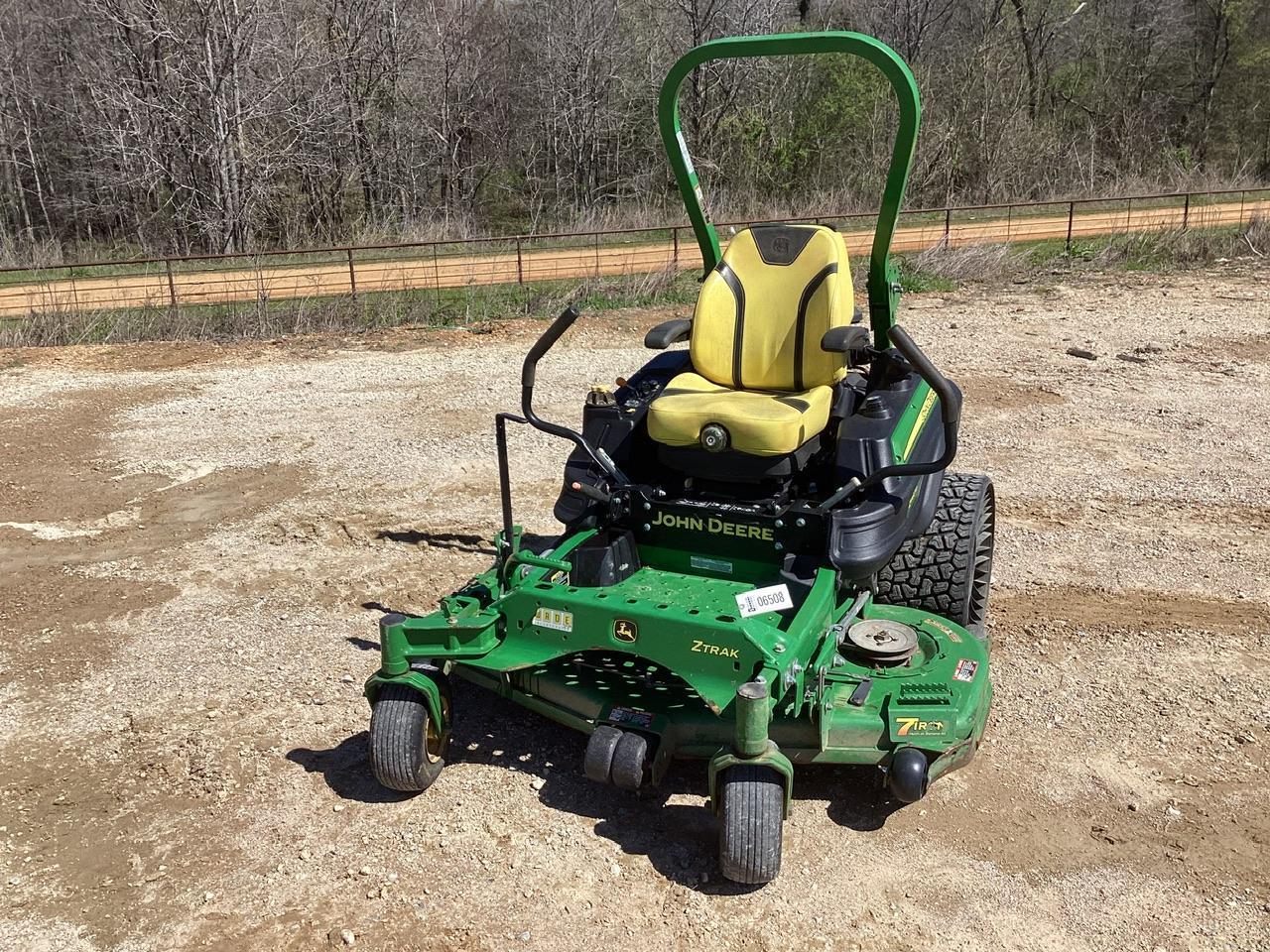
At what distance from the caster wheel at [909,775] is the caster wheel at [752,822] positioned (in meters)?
0.38

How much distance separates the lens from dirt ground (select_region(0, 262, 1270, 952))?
310 centimetres

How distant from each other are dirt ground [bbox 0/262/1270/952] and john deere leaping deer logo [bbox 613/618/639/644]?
0.62 metres

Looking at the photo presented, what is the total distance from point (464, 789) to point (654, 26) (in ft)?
69.6

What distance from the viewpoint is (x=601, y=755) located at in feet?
10.7

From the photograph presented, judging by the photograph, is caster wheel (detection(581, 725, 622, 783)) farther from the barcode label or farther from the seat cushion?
the seat cushion

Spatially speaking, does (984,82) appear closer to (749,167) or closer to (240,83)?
(749,167)

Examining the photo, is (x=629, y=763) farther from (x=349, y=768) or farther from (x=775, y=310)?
(x=775, y=310)

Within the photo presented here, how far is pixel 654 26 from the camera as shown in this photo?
22.3m

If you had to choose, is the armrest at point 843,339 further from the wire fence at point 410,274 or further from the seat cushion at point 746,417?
the wire fence at point 410,274

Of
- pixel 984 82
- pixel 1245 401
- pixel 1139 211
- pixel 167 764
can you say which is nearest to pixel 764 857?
pixel 167 764

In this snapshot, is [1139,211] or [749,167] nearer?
[1139,211]

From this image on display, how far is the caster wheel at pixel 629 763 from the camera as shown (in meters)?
3.25

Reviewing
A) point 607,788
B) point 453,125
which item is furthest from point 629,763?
point 453,125

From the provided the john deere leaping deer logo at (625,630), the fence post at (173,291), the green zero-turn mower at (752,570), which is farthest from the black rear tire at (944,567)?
the fence post at (173,291)
